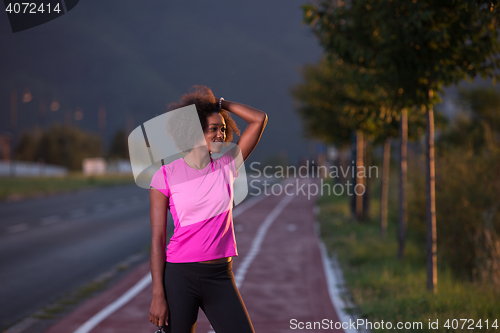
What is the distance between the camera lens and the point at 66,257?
11.3 m

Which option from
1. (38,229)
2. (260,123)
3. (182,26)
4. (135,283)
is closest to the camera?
(260,123)

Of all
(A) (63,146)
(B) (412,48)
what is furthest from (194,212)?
(A) (63,146)

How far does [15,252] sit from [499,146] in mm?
10033

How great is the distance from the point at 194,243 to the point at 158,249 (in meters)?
0.20

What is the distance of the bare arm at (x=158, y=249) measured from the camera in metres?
2.87

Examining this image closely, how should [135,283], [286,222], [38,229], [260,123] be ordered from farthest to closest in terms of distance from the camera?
1. [286,222]
2. [38,229]
3. [135,283]
4. [260,123]

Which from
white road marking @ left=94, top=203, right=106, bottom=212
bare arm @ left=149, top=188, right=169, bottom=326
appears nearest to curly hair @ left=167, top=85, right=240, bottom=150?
bare arm @ left=149, top=188, right=169, bottom=326

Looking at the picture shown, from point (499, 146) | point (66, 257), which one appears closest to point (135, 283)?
point (66, 257)

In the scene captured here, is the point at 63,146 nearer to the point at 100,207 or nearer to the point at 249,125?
the point at 100,207

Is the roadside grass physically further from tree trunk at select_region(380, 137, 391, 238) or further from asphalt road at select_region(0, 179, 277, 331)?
asphalt road at select_region(0, 179, 277, 331)

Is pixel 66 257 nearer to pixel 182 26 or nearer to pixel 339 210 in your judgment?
pixel 182 26

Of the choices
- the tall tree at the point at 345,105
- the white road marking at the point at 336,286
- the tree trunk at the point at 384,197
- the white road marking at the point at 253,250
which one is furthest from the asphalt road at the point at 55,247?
→ the tree trunk at the point at 384,197

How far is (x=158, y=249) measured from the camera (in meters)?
2.88

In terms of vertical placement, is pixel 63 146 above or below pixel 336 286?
above
